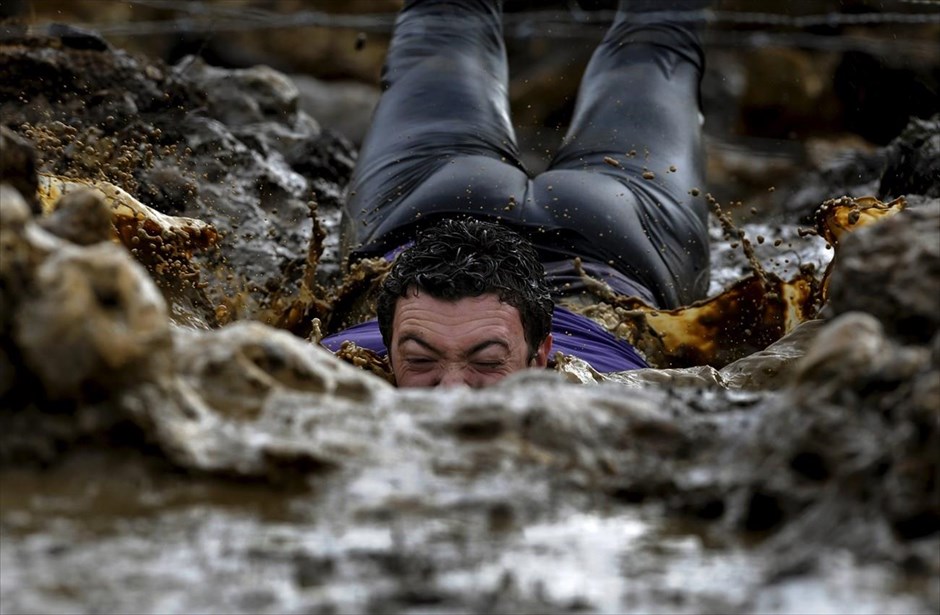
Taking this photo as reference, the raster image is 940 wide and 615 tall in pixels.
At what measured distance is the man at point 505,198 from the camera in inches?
105

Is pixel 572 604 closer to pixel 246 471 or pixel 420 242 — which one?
pixel 246 471

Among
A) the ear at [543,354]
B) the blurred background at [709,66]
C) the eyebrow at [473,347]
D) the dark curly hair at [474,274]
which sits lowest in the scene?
the eyebrow at [473,347]

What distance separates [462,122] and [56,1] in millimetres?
5502

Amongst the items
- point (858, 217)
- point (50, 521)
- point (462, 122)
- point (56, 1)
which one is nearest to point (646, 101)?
point (462, 122)

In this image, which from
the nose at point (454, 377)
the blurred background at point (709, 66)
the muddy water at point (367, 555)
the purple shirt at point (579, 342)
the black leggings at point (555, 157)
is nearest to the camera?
the muddy water at point (367, 555)

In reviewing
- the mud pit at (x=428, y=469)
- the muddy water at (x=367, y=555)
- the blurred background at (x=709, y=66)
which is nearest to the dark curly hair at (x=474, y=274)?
the mud pit at (x=428, y=469)

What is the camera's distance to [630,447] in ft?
4.29

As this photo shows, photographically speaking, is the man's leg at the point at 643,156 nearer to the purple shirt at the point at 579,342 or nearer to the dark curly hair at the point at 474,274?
the purple shirt at the point at 579,342

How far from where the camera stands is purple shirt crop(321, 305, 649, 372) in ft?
9.76

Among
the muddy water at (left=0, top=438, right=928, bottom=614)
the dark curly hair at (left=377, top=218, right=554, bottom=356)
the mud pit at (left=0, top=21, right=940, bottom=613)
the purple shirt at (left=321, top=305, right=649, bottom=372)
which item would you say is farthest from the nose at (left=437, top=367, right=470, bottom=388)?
the muddy water at (left=0, top=438, right=928, bottom=614)

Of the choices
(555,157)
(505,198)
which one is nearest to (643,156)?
(555,157)

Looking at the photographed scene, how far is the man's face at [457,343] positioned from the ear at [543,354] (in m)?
0.07

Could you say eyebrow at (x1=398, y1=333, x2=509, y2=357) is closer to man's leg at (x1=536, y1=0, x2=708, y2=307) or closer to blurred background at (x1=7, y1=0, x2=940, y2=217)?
man's leg at (x1=536, y1=0, x2=708, y2=307)

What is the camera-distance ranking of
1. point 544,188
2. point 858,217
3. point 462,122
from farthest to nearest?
1. point 462,122
2. point 544,188
3. point 858,217
